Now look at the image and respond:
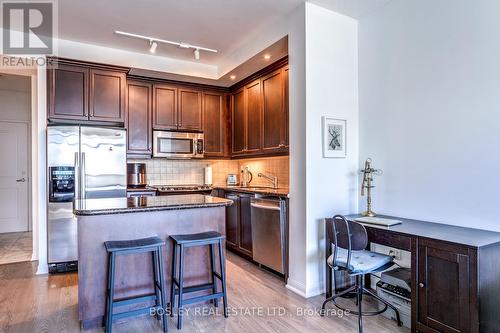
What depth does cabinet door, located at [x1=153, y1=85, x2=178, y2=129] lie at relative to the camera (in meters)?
4.80

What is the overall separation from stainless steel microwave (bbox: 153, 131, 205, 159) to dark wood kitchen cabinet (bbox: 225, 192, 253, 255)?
1.01 meters

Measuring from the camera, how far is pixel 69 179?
375cm

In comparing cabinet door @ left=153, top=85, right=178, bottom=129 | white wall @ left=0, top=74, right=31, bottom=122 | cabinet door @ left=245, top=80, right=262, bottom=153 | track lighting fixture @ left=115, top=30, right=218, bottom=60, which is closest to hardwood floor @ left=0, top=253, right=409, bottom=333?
cabinet door @ left=245, top=80, right=262, bottom=153

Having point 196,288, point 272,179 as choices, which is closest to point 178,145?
point 272,179

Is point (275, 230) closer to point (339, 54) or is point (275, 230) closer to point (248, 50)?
point (339, 54)

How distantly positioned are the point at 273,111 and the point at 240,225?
164 centimetres

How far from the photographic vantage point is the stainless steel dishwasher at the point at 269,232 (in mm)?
3367

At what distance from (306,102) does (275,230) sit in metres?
1.45

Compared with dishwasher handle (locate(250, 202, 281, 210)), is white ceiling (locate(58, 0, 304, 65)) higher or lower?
higher

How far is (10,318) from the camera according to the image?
2.57m

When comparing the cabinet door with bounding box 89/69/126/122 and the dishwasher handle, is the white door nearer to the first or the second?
the cabinet door with bounding box 89/69/126/122

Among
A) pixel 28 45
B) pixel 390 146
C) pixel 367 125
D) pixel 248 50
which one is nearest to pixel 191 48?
pixel 248 50

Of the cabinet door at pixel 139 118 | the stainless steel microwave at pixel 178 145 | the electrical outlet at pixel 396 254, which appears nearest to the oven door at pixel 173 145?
the stainless steel microwave at pixel 178 145

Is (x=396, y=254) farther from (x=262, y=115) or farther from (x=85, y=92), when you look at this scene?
(x=85, y=92)
